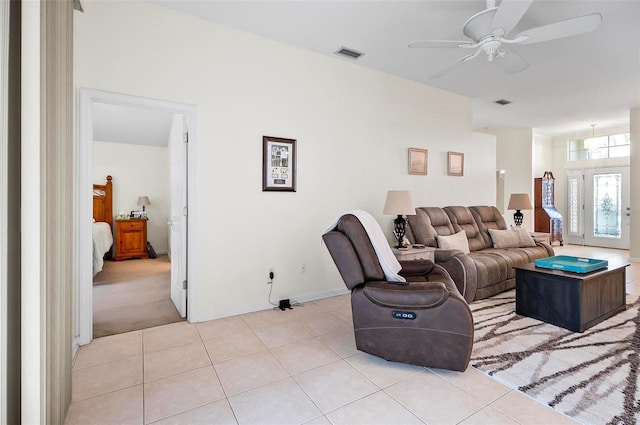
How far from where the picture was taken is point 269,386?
1.93 meters

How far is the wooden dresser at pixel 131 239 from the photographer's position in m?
6.13

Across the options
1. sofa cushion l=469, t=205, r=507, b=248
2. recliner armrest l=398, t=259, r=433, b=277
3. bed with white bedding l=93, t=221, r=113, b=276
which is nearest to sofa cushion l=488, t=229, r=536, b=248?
sofa cushion l=469, t=205, r=507, b=248

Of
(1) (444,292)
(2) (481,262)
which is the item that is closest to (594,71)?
(2) (481,262)

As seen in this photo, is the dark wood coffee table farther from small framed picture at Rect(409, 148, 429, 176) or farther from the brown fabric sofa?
small framed picture at Rect(409, 148, 429, 176)

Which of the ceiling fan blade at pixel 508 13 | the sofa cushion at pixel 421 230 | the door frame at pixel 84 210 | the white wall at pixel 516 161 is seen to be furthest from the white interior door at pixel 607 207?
the door frame at pixel 84 210

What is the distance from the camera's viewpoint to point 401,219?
381 centimetres

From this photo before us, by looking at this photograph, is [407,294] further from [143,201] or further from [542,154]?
[542,154]

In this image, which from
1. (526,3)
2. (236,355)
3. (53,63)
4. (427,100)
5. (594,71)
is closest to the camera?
(53,63)

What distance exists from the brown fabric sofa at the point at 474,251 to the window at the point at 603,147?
13.7 feet

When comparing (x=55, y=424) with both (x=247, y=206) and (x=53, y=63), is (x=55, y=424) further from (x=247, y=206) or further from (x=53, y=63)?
(x=247, y=206)

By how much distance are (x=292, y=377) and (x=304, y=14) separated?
2.97 metres

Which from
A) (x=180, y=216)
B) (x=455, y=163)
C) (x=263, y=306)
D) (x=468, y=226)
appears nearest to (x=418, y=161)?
(x=455, y=163)

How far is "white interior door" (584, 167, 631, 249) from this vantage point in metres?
7.12

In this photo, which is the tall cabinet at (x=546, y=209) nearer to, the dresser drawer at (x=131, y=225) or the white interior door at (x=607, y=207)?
the white interior door at (x=607, y=207)
